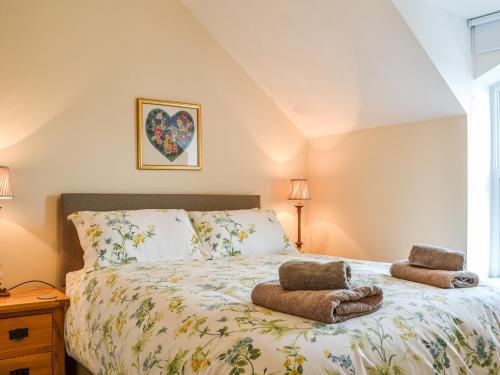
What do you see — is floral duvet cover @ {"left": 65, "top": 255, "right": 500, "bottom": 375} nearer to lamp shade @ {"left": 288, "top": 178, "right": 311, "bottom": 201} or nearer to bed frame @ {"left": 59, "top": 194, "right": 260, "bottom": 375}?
bed frame @ {"left": 59, "top": 194, "right": 260, "bottom": 375}

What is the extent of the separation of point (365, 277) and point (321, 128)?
2.20m

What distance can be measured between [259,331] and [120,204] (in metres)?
2.11

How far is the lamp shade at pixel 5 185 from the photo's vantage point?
2749 mm

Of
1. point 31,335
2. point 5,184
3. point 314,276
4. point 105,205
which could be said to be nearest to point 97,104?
point 105,205

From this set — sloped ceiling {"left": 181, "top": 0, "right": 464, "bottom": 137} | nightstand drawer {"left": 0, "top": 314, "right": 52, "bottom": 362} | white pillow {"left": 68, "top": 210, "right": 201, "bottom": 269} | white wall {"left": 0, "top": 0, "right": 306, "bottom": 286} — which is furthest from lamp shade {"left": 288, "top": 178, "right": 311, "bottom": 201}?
nightstand drawer {"left": 0, "top": 314, "right": 52, "bottom": 362}

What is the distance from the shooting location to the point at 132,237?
2.93 meters

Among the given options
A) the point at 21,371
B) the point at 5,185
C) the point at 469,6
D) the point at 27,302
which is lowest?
the point at 21,371

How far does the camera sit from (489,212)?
3434mm

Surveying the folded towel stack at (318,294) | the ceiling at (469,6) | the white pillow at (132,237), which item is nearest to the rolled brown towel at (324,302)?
the folded towel stack at (318,294)

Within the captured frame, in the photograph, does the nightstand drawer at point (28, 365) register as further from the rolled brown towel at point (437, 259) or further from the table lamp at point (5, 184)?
the rolled brown towel at point (437, 259)

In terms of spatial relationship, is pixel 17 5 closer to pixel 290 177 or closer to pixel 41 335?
pixel 41 335

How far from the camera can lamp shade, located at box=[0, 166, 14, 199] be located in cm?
275

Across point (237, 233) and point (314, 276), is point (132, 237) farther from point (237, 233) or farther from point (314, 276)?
point (314, 276)

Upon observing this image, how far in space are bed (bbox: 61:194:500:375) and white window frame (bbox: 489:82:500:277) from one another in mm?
1260
